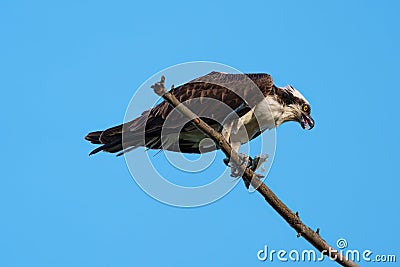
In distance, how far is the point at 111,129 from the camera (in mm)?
11633

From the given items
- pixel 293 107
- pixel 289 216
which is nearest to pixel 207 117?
pixel 293 107

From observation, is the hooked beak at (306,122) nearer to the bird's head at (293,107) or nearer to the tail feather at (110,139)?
the bird's head at (293,107)

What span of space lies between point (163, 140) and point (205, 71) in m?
1.50

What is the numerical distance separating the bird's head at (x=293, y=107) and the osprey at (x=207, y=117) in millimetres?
139

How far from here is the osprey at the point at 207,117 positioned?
11.5m

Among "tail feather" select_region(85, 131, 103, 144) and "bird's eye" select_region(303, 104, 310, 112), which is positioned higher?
"bird's eye" select_region(303, 104, 310, 112)

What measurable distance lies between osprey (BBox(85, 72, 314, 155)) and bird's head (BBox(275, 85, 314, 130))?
139 mm

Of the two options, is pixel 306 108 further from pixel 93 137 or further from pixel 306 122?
pixel 93 137

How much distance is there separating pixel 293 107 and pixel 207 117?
240cm

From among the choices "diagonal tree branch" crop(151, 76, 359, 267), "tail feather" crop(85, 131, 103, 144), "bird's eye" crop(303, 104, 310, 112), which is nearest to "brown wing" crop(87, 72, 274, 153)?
"tail feather" crop(85, 131, 103, 144)

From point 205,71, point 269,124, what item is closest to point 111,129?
point 205,71

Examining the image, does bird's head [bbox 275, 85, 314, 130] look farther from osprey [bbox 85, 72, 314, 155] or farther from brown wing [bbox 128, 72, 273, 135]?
brown wing [bbox 128, 72, 273, 135]

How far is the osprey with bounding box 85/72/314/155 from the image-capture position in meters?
11.5

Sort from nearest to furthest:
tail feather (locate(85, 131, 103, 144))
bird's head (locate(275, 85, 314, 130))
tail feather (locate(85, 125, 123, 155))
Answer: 1. tail feather (locate(85, 125, 123, 155))
2. tail feather (locate(85, 131, 103, 144))
3. bird's head (locate(275, 85, 314, 130))
